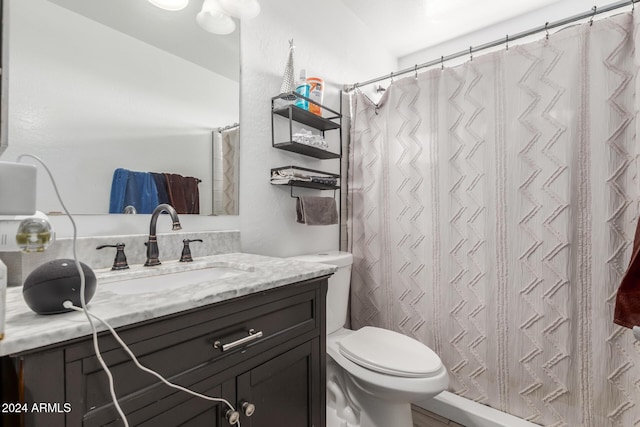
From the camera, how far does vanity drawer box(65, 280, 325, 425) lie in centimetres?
52

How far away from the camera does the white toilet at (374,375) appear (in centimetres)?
114

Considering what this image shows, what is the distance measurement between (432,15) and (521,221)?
4.75 feet

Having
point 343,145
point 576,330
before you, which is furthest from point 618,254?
point 343,145

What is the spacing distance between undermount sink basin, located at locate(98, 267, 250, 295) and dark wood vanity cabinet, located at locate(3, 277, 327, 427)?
190 millimetres

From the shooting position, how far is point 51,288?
53cm

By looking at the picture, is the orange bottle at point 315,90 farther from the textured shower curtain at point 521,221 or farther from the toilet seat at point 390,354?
the toilet seat at point 390,354

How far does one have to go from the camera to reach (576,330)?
129 centimetres

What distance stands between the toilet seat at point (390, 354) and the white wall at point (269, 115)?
1.82 feet

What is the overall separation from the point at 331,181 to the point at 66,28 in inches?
46.0

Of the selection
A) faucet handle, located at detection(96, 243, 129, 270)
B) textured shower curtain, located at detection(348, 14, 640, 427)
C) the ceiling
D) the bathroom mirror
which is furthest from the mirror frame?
the ceiling

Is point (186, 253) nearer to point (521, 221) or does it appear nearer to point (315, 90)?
point (315, 90)

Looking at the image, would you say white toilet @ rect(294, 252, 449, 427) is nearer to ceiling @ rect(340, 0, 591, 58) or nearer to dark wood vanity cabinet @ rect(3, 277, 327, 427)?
dark wood vanity cabinet @ rect(3, 277, 327, 427)

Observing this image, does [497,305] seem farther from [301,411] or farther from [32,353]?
[32,353]

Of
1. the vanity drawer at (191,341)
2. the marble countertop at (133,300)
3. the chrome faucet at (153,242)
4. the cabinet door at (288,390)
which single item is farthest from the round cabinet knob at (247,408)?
the chrome faucet at (153,242)
